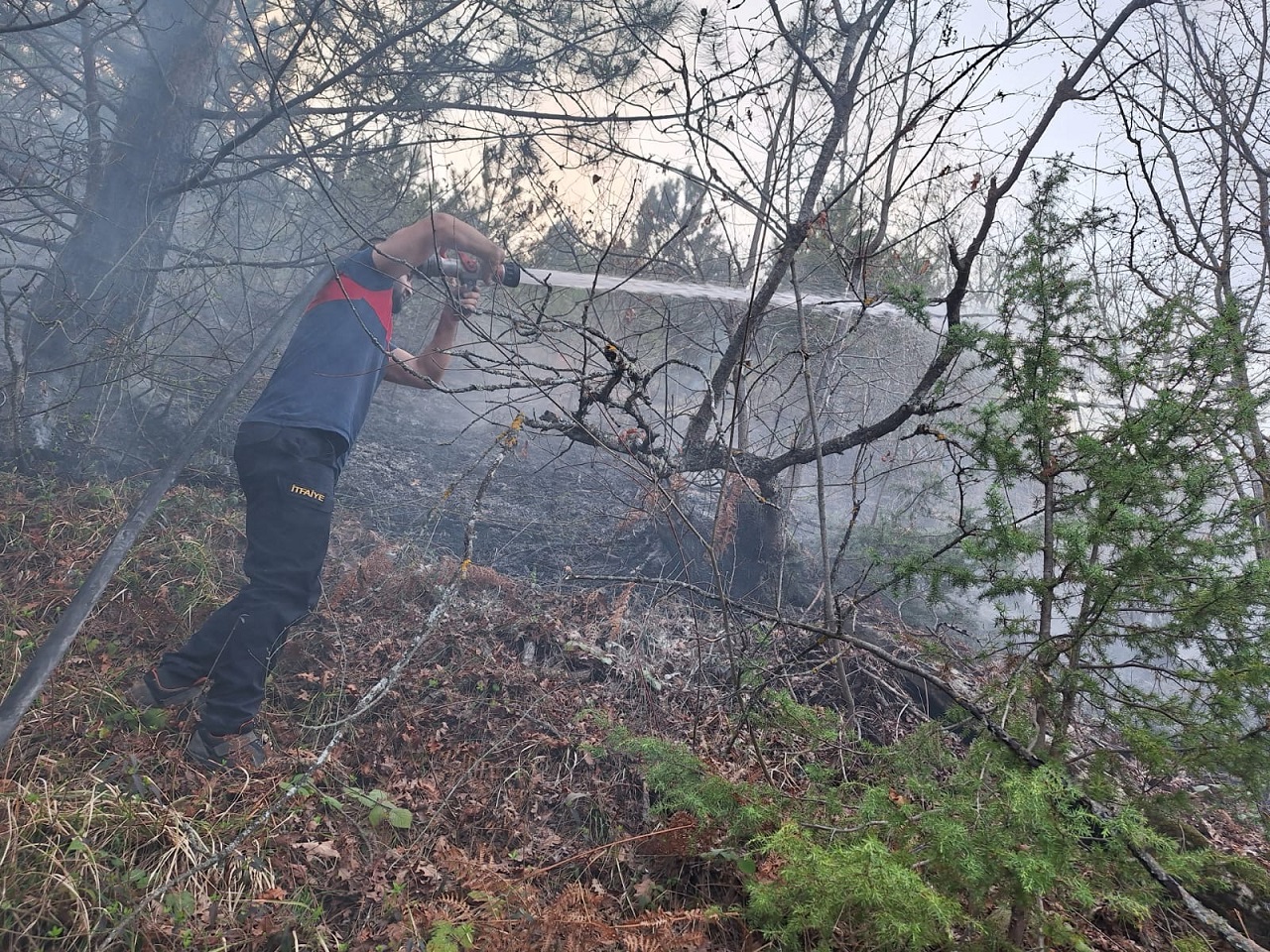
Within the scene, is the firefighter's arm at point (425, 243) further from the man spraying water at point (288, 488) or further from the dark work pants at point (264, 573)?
the dark work pants at point (264, 573)

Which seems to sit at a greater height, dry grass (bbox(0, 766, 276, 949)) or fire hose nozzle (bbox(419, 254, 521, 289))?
fire hose nozzle (bbox(419, 254, 521, 289))

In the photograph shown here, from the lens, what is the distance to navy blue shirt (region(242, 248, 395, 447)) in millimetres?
3404

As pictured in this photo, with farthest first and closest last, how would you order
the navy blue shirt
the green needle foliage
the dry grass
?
the navy blue shirt
the dry grass
the green needle foliage

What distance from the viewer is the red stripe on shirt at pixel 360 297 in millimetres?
3705

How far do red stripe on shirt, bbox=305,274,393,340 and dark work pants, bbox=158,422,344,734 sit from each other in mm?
756

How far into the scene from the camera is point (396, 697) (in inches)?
151

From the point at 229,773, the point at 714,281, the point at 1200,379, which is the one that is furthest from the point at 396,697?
the point at 714,281

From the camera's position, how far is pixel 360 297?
3.71m

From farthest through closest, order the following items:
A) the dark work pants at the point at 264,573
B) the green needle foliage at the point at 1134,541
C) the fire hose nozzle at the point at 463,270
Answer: the fire hose nozzle at the point at 463,270 < the dark work pants at the point at 264,573 < the green needle foliage at the point at 1134,541

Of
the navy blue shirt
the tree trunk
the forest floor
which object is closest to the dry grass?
the forest floor

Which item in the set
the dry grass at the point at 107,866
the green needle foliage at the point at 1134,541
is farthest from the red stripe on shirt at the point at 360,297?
the green needle foliage at the point at 1134,541

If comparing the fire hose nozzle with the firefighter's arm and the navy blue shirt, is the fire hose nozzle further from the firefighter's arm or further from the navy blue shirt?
the navy blue shirt

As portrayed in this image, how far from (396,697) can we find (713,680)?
1838 mm

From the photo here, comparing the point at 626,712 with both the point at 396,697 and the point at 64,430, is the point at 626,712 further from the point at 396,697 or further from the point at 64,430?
the point at 64,430
